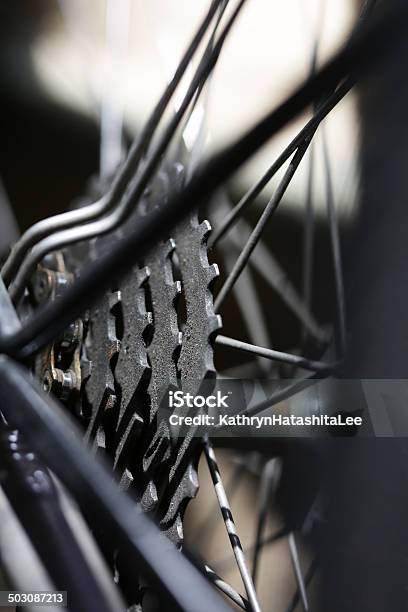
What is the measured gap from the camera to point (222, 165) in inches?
8.4

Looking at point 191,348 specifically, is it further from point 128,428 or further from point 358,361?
point 358,361

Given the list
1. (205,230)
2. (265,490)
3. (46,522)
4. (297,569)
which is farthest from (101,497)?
(265,490)

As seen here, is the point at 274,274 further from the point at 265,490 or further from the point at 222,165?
the point at 222,165

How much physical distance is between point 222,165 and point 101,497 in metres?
0.10

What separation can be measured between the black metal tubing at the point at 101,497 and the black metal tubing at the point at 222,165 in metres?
0.03

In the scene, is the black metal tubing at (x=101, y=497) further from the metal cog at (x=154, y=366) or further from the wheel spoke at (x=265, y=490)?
the wheel spoke at (x=265, y=490)

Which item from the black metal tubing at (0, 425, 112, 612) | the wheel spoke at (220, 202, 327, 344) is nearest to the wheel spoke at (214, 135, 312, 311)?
the black metal tubing at (0, 425, 112, 612)

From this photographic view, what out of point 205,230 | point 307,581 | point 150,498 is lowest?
point 307,581

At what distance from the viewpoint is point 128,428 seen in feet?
1.24

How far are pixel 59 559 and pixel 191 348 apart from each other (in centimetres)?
11

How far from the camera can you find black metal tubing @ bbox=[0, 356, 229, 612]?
0.21m

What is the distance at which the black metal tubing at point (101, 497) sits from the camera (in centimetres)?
21

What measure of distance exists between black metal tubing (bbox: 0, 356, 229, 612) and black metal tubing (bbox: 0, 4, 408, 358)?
3 cm

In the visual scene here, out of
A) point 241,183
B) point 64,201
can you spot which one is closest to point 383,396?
point 241,183
